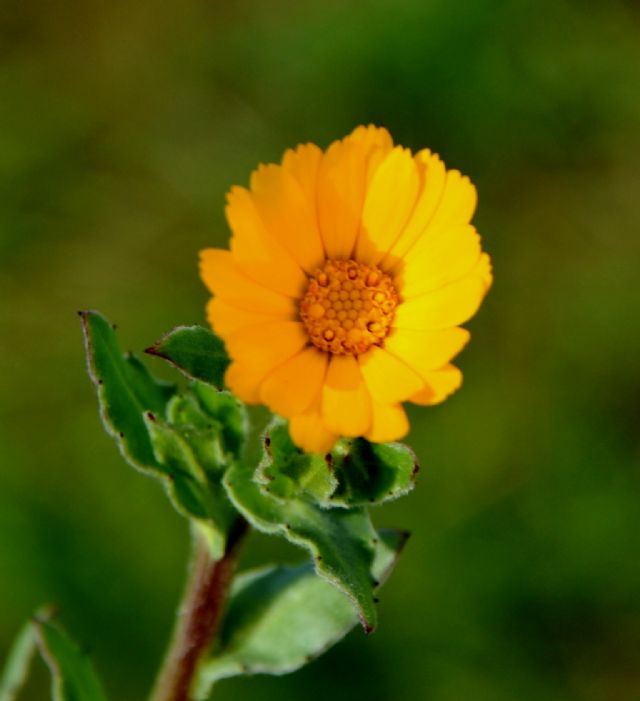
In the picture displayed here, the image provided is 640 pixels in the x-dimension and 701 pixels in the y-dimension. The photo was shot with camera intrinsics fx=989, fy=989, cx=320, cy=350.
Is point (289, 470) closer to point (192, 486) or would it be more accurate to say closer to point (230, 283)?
point (192, 486)

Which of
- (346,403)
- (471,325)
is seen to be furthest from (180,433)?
(471,325)

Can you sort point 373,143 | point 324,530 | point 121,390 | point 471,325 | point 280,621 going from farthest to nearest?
point 471,325 < point 280,621 < point 121,390 < point 324,530 < point 373,143

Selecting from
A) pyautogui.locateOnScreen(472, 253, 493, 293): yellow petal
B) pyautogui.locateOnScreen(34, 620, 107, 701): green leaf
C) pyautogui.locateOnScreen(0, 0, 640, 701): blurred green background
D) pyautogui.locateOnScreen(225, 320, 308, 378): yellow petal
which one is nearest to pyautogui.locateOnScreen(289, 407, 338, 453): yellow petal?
pyautogui.locateOnScreen(225, 320, 308, 378): yellow petal

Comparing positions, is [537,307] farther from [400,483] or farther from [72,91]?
[400,483]

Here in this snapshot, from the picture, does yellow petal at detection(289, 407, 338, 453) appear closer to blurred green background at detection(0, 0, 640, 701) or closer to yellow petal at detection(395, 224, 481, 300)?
yellow petal at detection(395, 224, 481, 300)

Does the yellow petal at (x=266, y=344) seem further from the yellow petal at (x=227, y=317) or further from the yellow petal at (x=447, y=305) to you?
the yellow petal at (x=447, y=305)

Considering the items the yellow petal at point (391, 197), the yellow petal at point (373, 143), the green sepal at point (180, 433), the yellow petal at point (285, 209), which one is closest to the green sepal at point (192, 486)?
the green sepal at point (180, 433)

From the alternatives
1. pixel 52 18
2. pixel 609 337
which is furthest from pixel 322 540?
pixel 52 18
